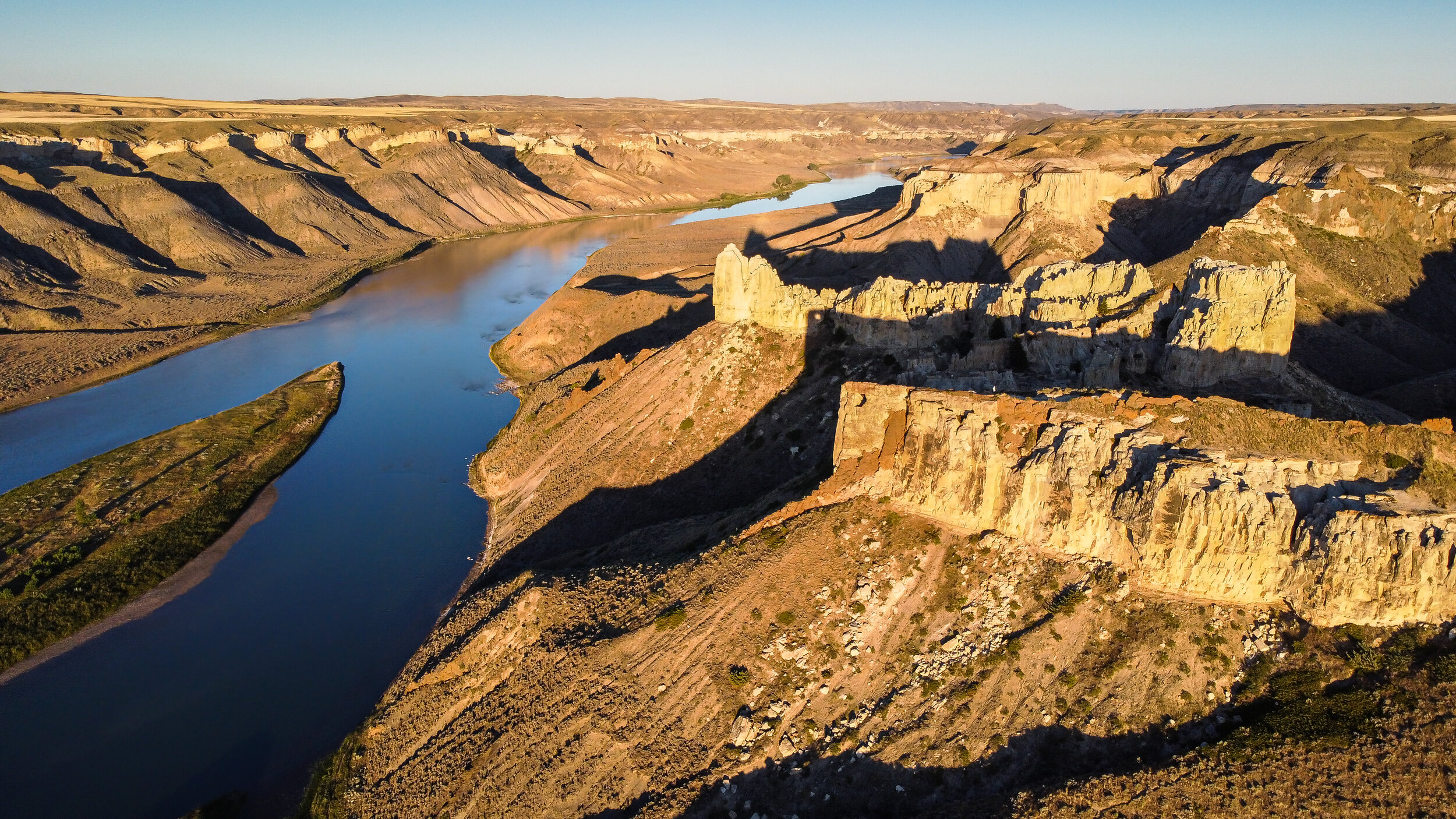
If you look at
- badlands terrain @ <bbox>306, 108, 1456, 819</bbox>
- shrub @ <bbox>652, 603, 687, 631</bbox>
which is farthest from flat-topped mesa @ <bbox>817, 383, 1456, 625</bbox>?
shrub @ <bbox>652, 603, 687, 631</bbox>

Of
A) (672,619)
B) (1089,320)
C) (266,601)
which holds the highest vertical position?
(1089,320)

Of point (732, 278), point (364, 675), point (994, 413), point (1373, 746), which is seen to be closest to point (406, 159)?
point (732, 278)

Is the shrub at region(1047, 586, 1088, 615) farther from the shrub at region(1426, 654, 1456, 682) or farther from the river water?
the river water

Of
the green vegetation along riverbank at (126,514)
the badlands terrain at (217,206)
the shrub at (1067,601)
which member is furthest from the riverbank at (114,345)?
the shrub at (1067,601)

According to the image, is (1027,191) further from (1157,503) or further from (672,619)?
(672,619)

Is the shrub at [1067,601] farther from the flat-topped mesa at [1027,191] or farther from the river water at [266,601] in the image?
the flat-topped mesa at [1027,191]

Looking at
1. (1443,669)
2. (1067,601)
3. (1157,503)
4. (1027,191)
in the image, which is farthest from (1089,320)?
(1027,191)

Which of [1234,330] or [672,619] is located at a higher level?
[1234,330]
